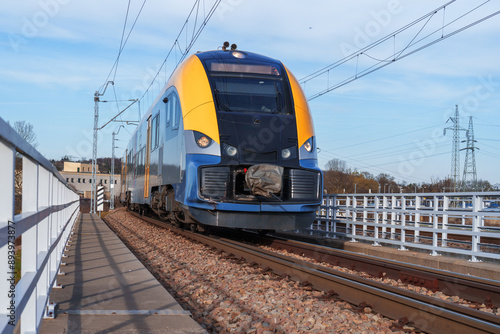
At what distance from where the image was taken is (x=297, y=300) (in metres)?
5.96

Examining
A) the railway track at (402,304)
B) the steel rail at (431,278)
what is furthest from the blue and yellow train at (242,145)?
the railway track at (402,304)

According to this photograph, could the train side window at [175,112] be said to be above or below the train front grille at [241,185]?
above

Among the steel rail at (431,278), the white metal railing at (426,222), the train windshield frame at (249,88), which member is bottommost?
the steel rail at (431,278)

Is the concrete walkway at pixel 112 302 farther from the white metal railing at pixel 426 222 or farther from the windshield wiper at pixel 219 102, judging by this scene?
the white metal railing at pixel 426 222

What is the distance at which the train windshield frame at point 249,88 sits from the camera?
10703mm

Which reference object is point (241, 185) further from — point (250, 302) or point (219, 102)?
point (250, 302)

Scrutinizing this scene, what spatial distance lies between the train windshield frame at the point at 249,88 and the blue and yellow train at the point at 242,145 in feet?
Answer: 0.07

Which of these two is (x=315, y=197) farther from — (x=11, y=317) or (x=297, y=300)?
(x=11, y=317)

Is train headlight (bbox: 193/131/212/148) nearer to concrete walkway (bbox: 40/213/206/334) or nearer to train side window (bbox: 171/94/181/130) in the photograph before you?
train side window (bbox: 171/94/181/130)

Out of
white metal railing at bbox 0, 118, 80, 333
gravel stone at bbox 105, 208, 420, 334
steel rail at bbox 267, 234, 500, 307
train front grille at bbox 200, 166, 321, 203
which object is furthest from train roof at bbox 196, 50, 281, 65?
white metal railing at bbox 0, 118, 80, 333

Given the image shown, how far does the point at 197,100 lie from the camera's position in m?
10.6

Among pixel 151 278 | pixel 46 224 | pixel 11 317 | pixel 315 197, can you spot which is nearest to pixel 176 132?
pixel 315 197

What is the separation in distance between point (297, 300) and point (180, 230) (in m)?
9.04

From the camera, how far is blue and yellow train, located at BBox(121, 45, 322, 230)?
9852mm
